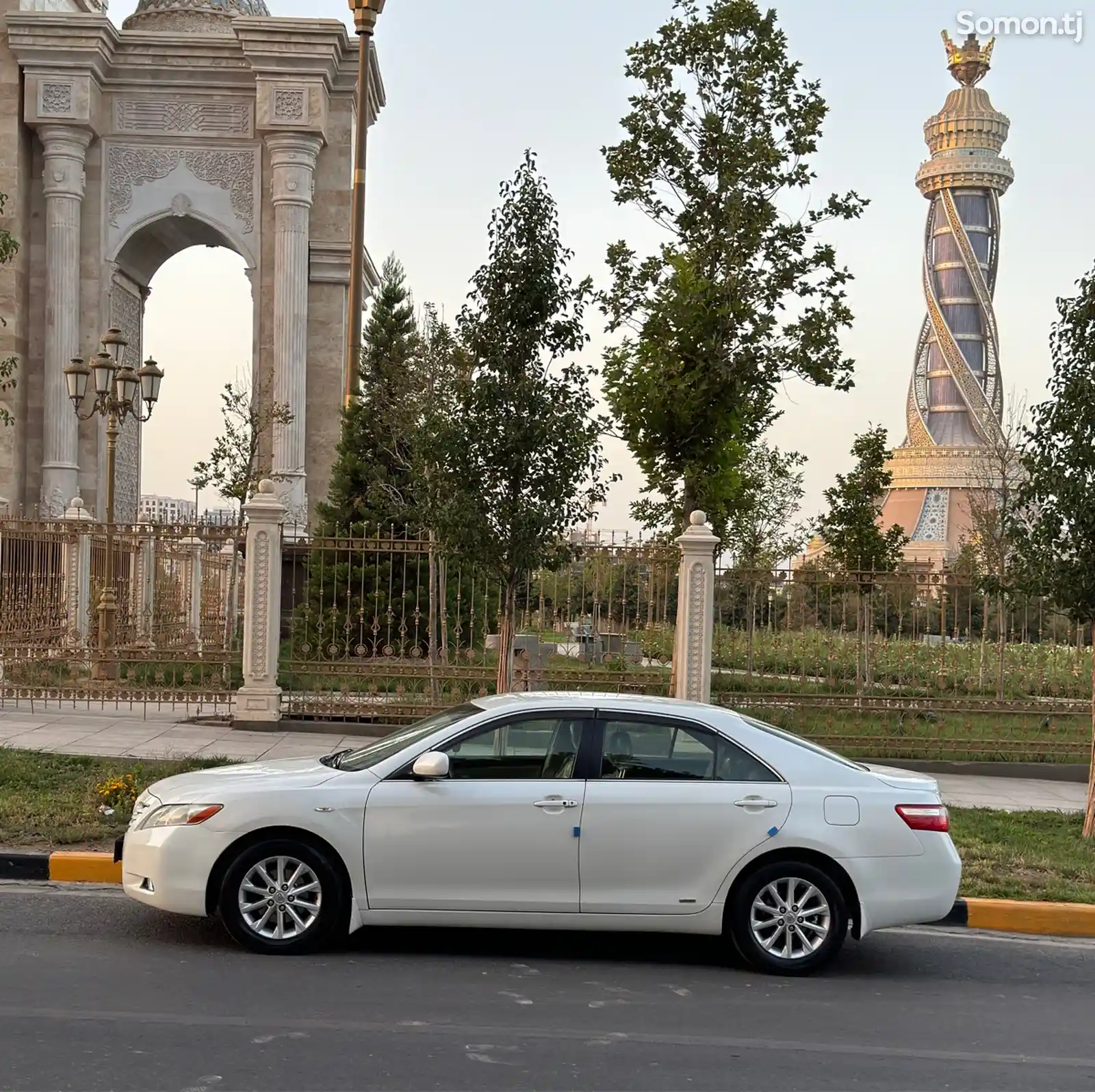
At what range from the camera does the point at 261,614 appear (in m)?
15.5

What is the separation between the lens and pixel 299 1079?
525 centimetres

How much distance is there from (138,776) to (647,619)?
6183 mm

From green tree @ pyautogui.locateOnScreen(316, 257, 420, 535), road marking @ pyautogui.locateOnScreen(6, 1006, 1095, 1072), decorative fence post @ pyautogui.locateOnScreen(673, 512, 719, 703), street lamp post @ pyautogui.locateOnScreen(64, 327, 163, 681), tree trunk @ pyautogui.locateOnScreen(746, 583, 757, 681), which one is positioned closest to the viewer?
road marking @ pyautogui.locateOnScreen(6, 1006, 1095, 1072)

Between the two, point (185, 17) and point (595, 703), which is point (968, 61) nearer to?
point (185, 17)

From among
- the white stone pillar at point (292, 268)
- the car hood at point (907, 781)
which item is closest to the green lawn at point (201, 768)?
the car hood at point (907, 781)

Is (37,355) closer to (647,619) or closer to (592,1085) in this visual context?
(647,619)

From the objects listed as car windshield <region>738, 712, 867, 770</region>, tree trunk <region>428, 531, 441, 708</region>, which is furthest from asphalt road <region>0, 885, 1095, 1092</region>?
tree trunk <region>428, 531, 441, 708</region>

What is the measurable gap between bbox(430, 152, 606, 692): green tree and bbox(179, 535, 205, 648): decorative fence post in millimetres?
7814

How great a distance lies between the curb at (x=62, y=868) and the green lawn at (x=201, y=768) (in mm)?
278

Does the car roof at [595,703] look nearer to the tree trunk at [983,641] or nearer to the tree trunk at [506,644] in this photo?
the tree trunk at [506,644]

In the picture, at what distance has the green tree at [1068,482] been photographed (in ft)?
37.0

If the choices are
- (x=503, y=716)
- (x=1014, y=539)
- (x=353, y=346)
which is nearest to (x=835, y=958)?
(x=503, y=716)

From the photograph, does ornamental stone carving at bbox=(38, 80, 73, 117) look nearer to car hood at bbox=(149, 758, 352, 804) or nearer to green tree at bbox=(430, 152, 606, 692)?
green tree at bbox=(430, 152, 606, 692)

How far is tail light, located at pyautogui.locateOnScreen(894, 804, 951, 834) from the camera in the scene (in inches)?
285
